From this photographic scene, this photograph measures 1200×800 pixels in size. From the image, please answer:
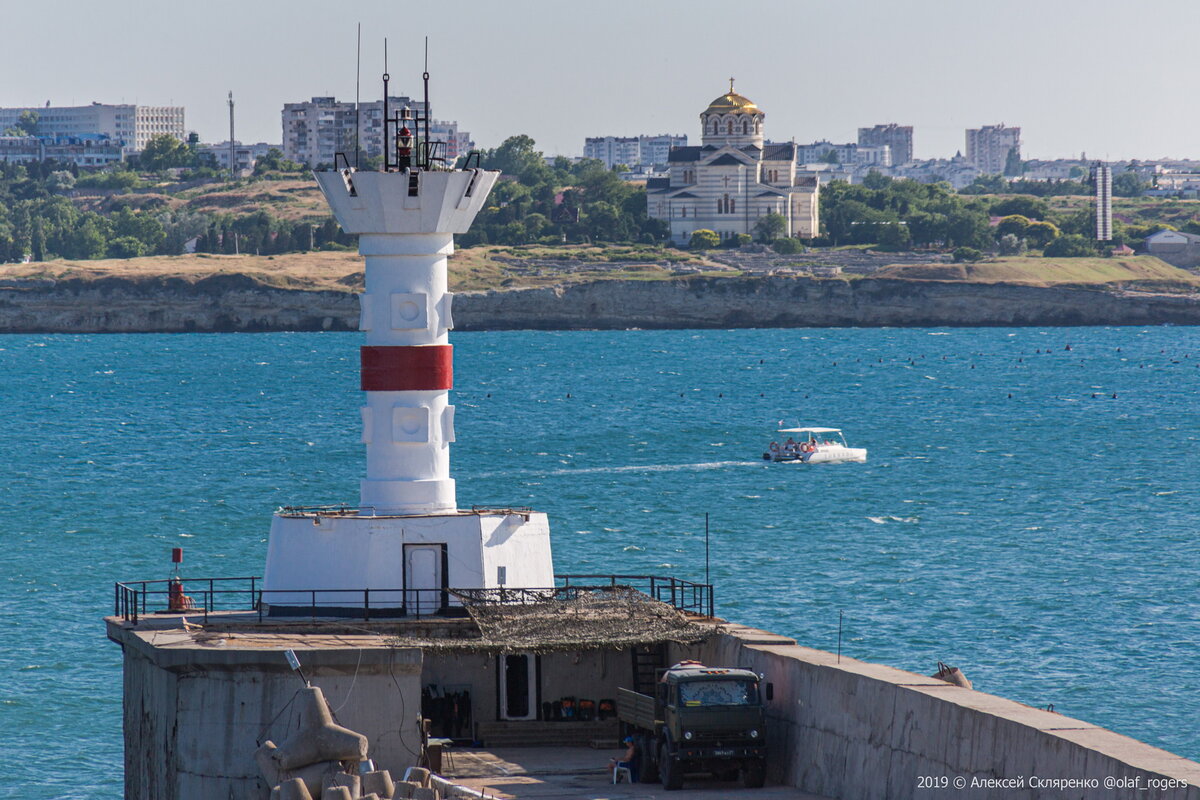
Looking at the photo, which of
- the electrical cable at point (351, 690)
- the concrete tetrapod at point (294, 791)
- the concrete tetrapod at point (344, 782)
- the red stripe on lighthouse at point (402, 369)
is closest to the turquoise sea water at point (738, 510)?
the red stripe on lighthouse at point (402, 369)

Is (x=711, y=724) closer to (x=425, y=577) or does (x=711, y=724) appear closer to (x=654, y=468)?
(x=425, y=577)

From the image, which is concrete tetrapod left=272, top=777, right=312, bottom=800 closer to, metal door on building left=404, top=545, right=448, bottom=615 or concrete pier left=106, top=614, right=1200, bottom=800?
concrete pier left=106, top=614, right=1200, bottom=800

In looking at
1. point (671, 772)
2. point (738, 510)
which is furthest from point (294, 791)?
point (738, 510)

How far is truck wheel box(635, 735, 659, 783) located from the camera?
76.3ft

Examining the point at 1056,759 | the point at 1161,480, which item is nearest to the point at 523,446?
the point at 1161,480

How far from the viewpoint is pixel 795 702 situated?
76.7 feet

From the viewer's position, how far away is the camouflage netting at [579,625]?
25.1 meters

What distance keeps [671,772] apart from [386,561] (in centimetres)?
642

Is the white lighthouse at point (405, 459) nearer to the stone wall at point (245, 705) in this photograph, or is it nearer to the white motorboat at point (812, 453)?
the stone wall at point (245, 705)

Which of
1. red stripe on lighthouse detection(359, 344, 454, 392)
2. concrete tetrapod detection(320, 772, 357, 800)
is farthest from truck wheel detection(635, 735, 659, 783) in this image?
red stripe on lighthouse detection(359, 344, 454, 392)

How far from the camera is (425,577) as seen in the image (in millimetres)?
27469

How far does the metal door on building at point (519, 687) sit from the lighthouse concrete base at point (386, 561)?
121 centimetres

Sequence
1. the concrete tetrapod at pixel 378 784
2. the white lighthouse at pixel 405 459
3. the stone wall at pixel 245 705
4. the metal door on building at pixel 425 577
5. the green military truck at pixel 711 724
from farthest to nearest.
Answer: the white lighthouse at pixel 405 459, the metal door on building at pixel 425 577, the stone wall at pixel 245 705, the green military truck at pixel 711 724, the concrete tetrapod at pixel 378 784

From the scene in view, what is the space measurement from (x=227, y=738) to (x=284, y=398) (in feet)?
432
